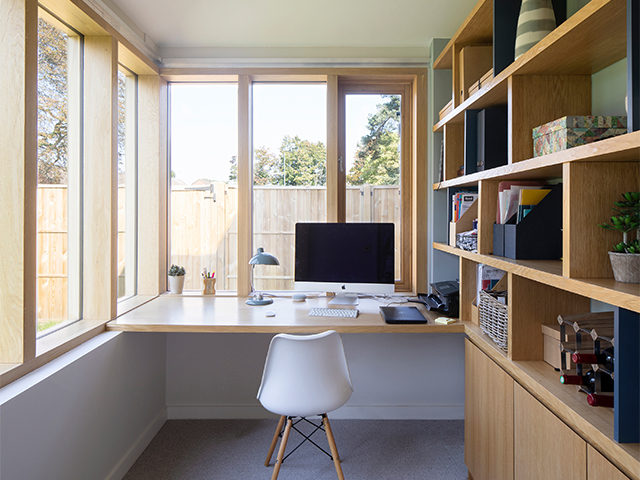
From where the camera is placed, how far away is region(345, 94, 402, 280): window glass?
9.24 feet

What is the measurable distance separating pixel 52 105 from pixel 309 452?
88.7 inches

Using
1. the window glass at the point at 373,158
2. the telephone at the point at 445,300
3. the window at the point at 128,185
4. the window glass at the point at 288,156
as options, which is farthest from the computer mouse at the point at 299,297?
the window at the point at 128,185

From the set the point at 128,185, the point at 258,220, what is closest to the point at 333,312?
the point at 258,220

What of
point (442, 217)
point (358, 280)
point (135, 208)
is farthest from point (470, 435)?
point (135, 208)

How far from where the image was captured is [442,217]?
2.65 metres

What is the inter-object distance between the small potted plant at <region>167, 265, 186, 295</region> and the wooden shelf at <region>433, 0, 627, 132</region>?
2184 millimetres

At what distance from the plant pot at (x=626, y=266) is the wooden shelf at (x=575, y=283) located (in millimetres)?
16

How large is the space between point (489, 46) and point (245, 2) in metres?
1.35

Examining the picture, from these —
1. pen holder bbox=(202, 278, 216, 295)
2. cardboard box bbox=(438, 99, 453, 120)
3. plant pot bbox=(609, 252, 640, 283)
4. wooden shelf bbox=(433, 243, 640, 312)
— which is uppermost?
cardboard box bbox=(438, 99, 453, 120)

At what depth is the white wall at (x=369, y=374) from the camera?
8.80 ft

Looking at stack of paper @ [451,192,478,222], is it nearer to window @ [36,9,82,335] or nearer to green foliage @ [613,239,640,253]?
green foliage @ [613,239,640,253]

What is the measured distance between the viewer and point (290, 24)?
2.42m

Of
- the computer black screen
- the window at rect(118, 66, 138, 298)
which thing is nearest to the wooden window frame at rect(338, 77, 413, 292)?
the computer black screen

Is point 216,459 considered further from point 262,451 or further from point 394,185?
point 394,185
